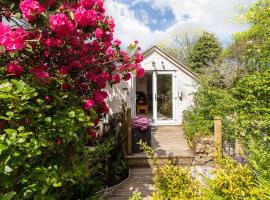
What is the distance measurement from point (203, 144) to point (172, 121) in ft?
16.1

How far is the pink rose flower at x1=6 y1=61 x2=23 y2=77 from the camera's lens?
10.2ft

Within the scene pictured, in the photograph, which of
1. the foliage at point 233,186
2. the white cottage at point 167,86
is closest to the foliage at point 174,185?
the foliage at point 233,186

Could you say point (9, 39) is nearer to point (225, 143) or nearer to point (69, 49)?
point (69, 49)

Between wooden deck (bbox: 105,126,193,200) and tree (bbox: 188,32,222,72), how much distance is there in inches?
619

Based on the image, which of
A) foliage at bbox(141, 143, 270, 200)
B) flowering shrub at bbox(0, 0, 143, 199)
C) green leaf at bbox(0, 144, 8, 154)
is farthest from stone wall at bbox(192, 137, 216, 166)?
green leaf at bbox(0, 144, 8, 154)

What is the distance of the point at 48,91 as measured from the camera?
3309 millimetres

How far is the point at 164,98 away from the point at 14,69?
1111 cm

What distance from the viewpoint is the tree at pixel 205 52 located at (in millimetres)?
26703

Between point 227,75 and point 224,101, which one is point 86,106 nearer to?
point 224,101

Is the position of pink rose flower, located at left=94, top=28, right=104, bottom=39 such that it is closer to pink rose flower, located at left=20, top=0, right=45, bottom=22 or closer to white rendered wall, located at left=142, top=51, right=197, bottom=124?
pink rose flower, located at left=20, top=0, right=45, bottom=22

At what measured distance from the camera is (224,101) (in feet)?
32.2

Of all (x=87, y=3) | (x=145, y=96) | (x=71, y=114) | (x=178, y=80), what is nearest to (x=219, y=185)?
(x=71, y=114)

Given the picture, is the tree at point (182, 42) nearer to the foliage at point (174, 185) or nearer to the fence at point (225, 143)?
the fence at point (225, 143)

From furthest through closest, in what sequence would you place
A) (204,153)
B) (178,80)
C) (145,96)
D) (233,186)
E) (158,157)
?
(145,96) → (178,80) → (204,153) → (158,157) → (233,186)
